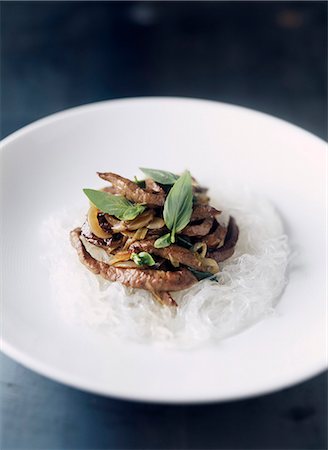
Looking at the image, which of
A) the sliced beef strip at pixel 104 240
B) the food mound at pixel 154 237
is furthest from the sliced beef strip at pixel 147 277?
the sliced beef strip at pixel 104 240

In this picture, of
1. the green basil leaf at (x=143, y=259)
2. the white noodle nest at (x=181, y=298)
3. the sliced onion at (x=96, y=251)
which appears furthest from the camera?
the sliced onion at (x=96, y=251)

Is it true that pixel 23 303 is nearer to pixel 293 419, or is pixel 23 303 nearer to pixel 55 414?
pixel 55 414

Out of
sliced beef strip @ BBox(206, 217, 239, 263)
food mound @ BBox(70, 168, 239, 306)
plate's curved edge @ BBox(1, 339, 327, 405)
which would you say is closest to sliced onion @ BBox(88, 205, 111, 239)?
food mound @ BBox(70, 168, 239, 306)

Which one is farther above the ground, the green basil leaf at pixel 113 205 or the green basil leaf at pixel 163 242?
the green basil leaf at pixel 113 205

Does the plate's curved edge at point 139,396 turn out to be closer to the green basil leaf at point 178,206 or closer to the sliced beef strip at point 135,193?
the green basil leaf at point 178,206

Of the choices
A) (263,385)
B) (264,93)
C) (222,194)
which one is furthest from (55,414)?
(264,93)

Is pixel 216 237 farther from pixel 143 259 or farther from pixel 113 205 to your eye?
pixel 113 205
